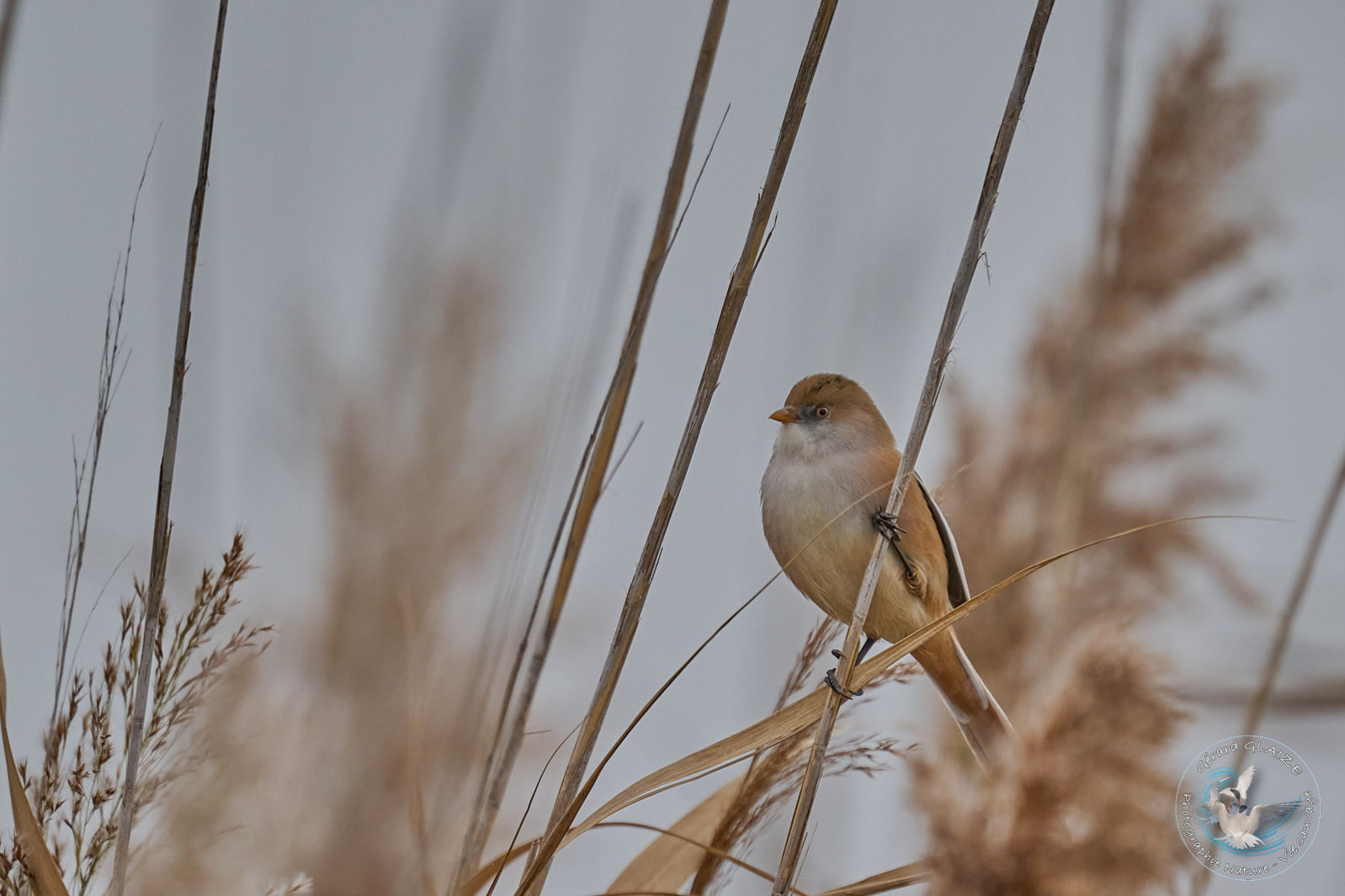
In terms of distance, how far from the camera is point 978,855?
64 centimetres

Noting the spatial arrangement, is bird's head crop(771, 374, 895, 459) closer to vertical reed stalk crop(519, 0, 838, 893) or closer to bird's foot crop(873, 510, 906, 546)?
bird's foot crop(873, 510, 906, 546)

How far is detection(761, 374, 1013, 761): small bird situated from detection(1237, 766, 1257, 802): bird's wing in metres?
0.20

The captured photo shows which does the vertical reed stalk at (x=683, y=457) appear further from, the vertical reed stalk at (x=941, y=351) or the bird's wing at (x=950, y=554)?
the bird's wing at (x=950, y=554)

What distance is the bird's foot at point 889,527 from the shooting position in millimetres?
768

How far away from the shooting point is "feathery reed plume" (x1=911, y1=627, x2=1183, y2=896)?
2.10 ft

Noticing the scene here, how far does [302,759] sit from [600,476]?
1.26 metres

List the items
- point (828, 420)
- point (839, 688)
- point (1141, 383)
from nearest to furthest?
point (839, 688) < point (828, 420) < point (1141, 383)

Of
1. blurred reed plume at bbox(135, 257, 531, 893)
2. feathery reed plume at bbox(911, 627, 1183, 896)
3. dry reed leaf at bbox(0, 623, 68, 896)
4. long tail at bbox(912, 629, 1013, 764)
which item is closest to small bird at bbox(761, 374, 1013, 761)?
long tail at bbox(912, 629, 1013, 764)

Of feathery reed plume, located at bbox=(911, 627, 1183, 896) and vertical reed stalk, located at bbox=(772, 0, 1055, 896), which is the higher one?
vertical reed stalk, located at bbox=(772, 0, 1055, 896)

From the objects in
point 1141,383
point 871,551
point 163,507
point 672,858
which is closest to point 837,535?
point 871,551

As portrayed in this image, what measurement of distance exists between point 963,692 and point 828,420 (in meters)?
0.42

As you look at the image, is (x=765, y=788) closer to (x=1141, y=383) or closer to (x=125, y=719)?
(x=125, y=719)

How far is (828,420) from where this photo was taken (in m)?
1.28

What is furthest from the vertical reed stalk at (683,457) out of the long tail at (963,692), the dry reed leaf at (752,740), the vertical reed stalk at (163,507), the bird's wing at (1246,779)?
the bird's wing at (1246,779)
